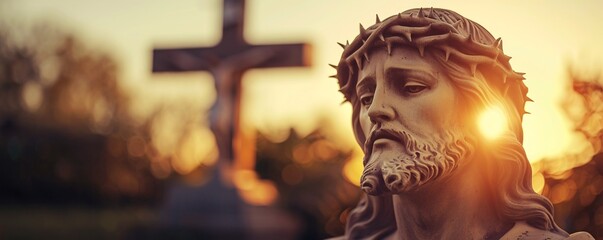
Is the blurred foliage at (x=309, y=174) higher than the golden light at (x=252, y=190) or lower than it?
lower

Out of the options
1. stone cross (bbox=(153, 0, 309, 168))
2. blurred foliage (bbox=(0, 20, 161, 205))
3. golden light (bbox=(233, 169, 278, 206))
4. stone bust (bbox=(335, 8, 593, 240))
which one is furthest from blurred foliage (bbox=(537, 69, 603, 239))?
blurred foliage (bbox=(0, 20, 161, 205))

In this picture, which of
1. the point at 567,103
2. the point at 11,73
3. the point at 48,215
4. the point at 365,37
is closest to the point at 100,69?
the point at 11,73

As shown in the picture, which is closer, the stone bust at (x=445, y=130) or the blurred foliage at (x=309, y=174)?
the stone bust at (x=445, y=130)

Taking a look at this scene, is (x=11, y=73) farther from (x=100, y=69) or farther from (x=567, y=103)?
(x=567, y=103)

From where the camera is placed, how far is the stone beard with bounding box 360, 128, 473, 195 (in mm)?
2428

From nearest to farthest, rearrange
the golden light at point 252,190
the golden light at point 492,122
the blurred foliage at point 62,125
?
the golden light at point 492,122 → the golden light at point 252,190 → the blurred foliage at point 62,125

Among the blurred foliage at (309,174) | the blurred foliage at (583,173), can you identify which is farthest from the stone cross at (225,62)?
the blurred foliage at (583,173)

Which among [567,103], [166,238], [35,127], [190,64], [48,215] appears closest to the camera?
[567,103]

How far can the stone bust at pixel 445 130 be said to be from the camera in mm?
2490

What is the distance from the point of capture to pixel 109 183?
25.8m

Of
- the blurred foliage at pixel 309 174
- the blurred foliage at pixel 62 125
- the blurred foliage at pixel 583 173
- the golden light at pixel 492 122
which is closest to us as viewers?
the golden light at pixel 492 122

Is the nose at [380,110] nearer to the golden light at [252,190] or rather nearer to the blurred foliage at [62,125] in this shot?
the golden light at [252,190]

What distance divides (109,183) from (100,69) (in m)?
3.41

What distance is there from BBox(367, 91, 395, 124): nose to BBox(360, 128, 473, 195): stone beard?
4 centimetres
